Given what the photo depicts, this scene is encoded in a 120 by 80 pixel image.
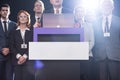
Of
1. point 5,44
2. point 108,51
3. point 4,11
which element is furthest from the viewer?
point 4,11

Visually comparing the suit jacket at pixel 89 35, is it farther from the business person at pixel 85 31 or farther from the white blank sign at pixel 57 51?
the white blank sign at pixel 57 51

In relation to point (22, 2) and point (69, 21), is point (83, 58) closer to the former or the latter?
point (69, 21)

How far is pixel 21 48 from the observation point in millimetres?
3236

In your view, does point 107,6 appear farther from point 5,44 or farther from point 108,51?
point 5,44

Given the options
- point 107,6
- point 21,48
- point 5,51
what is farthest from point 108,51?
point 5,51

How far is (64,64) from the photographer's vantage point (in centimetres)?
228

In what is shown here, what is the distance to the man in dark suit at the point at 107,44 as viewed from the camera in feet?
10.3

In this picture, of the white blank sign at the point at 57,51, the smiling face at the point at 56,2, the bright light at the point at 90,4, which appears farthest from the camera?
the bright light at the point at 90,4

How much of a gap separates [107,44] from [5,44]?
1452 mm

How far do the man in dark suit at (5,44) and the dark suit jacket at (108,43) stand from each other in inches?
49.7

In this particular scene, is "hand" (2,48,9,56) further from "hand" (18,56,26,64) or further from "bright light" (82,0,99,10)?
"bright light" (82,0,99,10)

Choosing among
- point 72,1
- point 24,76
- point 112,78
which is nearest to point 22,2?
point 72,1

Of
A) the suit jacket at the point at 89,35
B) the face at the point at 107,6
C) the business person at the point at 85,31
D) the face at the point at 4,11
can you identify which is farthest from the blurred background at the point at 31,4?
the face at the point at 107,6

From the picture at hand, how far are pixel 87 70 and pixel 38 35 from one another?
1.52 meters
